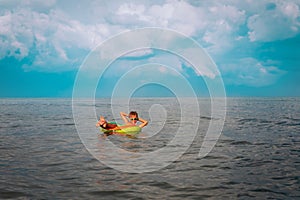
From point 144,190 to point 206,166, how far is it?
13.7 ft

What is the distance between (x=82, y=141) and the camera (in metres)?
18.3

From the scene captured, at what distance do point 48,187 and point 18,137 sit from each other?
1236cm

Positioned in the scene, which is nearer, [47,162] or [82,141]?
[47,162]

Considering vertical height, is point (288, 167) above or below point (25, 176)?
below

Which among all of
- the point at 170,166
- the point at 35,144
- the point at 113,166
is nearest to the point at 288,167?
the point at 170,166

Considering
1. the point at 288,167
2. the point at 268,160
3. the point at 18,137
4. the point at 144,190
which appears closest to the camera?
the point at 144,190

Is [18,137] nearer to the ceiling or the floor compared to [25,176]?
nearer to the ceiling

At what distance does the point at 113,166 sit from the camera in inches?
464

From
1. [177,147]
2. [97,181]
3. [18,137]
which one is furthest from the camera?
[18,137]

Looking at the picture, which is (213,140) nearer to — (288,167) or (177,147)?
(177,147)

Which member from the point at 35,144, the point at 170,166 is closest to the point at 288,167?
the point at 170,166

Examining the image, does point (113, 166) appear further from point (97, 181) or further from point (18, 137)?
point (18, 137)

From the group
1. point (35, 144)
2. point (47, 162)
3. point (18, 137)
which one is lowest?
point (47, 162)

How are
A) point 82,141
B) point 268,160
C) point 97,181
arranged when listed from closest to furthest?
point 97,181
point 268,160
point 82,141
